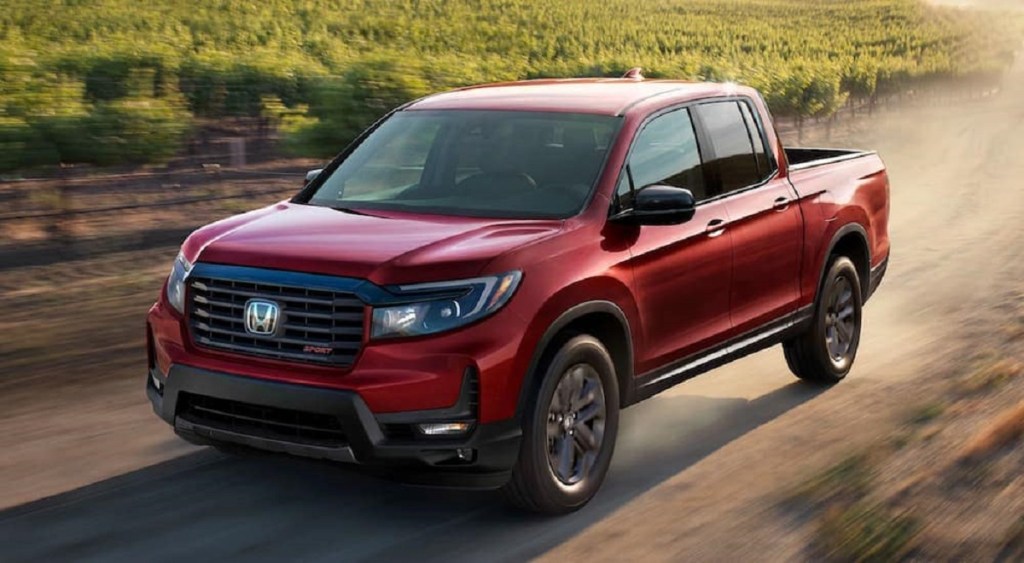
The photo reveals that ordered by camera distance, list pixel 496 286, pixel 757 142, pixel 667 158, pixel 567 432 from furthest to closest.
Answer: pixel 757 142 < pixel 667 158 < pixel 567 432 < pixel 496 286

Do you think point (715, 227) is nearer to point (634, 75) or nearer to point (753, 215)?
point (753, 215)

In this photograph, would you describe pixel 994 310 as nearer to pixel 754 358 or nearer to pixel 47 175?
pixel 754 358

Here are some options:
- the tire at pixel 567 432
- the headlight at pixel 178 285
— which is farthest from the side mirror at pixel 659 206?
the headlight at pixel 178 285

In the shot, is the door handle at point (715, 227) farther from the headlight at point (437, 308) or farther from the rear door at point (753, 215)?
the headlight at point (437, 308)

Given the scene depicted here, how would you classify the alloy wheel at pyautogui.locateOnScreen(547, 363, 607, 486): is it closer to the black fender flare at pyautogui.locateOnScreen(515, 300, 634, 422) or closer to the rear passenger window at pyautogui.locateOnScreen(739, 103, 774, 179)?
the black fender flare at pyautogui.locateOnScreen(515, 300, 634, 422)

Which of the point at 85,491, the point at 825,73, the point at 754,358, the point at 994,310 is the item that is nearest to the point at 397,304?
the point at 85,491

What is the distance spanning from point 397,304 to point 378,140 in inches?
82.3

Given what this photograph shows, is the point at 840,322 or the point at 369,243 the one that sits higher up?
the point at 369,243

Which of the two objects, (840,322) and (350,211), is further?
(840,322)

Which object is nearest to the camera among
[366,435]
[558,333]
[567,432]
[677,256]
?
[366,435]

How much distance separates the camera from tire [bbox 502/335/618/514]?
559cm

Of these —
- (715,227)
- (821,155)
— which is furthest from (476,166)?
(821,155)

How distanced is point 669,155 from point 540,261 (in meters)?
1.47

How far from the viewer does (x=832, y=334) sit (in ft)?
27.9
